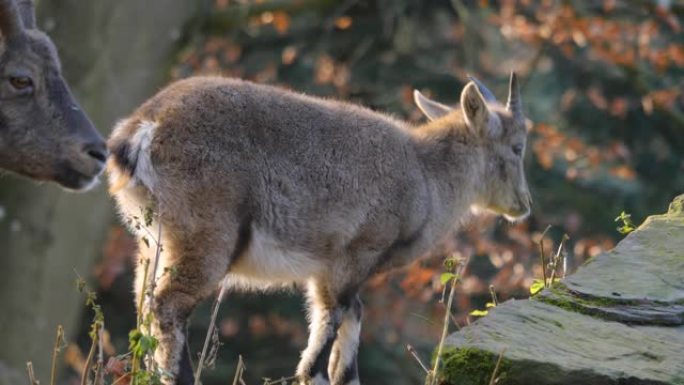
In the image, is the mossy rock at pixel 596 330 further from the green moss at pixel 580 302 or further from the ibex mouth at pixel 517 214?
the ibex mouth at pixel 517 214

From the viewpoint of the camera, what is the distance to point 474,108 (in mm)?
9070

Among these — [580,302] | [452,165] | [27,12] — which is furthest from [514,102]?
[580,302]

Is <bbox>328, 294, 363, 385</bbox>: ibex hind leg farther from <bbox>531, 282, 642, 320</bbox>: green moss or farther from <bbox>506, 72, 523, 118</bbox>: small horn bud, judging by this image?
<bbox>531, 282, 642, 320</bbox>: green moss

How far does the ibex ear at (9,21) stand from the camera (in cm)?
635

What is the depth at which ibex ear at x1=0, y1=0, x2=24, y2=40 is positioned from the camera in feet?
20.8

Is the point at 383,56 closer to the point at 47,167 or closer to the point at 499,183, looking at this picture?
the point at 499,183

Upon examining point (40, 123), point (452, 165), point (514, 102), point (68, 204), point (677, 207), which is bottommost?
point (68, 204)

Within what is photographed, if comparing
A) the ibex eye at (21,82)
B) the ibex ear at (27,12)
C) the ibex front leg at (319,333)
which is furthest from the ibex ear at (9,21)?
the ibex front leg at (319,333)

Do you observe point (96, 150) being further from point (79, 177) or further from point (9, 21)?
point (9, 21)

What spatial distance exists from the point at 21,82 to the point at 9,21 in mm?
290

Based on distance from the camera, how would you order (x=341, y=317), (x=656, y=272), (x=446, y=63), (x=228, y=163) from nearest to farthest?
1. (x=656, y=272)
2. (x=228, y=163)
3. (x=341, y=317)
4. (x=446, y=63)

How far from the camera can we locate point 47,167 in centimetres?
651

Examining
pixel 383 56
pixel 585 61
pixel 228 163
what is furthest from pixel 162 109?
pixel 585 61

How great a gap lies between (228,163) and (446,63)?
34.0 ft
